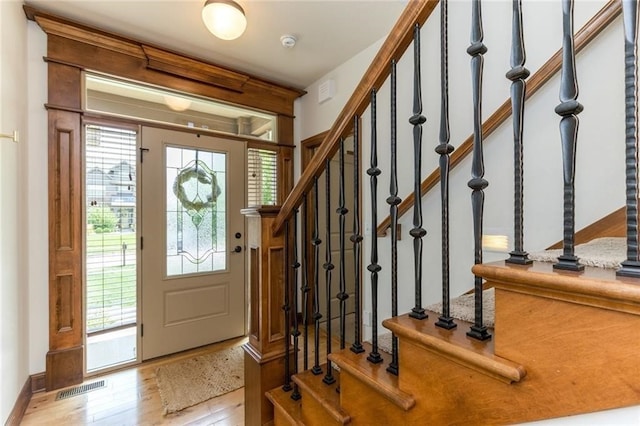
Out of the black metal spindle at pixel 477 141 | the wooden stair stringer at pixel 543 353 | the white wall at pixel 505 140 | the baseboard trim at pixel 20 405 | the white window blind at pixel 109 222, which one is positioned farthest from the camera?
the white window blind at pixel 109 222

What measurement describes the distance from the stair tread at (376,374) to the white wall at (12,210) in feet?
6.26

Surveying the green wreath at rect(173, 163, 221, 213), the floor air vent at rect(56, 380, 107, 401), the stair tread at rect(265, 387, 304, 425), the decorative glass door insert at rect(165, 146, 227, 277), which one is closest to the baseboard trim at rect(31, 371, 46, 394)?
the floor air vent at rect(56, 380, 107, 401)

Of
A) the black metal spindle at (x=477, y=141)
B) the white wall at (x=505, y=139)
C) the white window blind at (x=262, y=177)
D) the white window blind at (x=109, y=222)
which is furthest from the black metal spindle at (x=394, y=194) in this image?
the white window blind at (x=109, y=222)

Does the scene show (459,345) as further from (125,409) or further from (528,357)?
(125,409)

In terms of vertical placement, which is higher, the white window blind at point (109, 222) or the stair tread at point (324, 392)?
the white window blind at point (109, 222)

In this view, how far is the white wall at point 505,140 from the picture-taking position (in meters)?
1.36

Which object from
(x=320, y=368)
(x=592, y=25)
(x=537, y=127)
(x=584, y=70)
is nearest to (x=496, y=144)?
(x=537, y=127)

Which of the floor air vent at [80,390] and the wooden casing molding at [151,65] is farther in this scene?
the wooden casing molding at [151,65]

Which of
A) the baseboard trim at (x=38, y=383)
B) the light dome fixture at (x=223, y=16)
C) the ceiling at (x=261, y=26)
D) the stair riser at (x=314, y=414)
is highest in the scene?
the ceiling at (x=261, y=26)

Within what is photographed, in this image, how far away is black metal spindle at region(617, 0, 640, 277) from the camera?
489 mm

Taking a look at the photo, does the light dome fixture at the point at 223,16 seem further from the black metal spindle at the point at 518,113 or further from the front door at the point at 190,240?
the black metal spindle at the point at 518,113

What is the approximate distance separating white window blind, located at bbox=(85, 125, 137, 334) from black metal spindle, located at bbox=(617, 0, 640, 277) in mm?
3060

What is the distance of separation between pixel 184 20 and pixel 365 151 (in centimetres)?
176

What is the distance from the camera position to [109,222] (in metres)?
2.58
